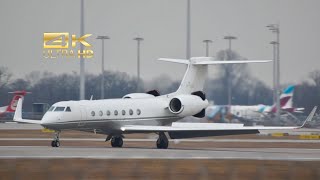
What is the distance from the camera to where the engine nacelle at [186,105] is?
48625mm

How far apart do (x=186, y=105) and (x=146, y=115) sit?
2513 millimetres

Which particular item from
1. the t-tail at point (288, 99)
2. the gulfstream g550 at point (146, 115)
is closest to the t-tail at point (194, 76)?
the gulfstream g550 at point (146, 115)

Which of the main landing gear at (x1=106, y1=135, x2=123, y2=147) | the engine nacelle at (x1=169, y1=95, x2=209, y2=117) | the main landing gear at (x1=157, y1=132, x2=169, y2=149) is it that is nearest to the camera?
the main landing gear at (x1=157, y1=132, x2=169, y2=149)

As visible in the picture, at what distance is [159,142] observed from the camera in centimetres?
4756

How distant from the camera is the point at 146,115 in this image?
161 feet

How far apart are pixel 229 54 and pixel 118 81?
15391mm

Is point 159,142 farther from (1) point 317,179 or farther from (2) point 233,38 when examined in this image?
(2) point 233,38

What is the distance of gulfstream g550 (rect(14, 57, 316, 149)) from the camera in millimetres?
46031

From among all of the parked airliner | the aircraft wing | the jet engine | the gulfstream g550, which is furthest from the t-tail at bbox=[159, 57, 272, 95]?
the parked airliner

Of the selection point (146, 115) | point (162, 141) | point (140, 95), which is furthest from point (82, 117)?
point (140, 95)

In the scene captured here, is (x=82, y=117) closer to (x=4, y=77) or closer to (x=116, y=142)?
(x=116, y=142)

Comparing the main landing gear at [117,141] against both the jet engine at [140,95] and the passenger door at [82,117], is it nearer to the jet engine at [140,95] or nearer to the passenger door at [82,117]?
the passenger door at [82,117]

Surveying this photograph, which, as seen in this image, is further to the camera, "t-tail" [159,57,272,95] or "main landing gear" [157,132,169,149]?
"t-tail" [159,57,272,95]

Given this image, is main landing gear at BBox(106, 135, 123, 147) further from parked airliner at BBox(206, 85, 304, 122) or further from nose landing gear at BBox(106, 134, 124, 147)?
parked airliner at BBox(206, 85, 304, 122)
